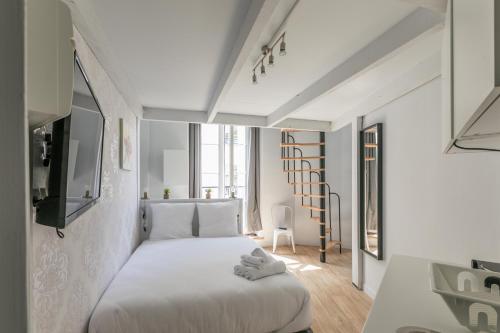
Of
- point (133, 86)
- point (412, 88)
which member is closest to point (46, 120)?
point (133, 86)

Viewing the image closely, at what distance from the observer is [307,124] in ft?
13.3

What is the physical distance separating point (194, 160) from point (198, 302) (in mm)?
3280

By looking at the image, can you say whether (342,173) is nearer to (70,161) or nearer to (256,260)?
(256,260)

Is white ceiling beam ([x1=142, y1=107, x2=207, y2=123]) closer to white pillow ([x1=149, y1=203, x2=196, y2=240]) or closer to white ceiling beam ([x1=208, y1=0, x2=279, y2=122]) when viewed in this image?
white pillow ([x1=149, y1=203, x2=196, y2=240])

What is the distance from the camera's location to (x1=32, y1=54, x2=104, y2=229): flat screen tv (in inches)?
32.7

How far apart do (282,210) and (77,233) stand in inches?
152

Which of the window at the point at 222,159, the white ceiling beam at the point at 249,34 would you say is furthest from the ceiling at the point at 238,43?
the window at the point at 222,159

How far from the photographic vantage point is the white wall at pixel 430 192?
1526 millimetres

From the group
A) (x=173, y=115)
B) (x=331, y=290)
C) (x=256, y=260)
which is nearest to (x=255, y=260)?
(x=256, y=260)

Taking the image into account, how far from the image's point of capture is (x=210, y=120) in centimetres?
342

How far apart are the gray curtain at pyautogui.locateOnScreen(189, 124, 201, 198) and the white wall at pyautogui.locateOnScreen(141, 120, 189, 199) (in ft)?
0.32

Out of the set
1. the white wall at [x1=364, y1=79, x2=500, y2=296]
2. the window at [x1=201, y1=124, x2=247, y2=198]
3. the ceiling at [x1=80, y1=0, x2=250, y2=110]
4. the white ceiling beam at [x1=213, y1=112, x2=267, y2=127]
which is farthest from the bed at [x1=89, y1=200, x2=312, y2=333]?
the window at [x1=201, y1=124, x2=247, y2=198]

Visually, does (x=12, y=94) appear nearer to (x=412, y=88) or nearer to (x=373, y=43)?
(x=373, y=43)

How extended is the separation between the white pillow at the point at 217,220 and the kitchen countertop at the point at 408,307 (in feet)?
8.24
